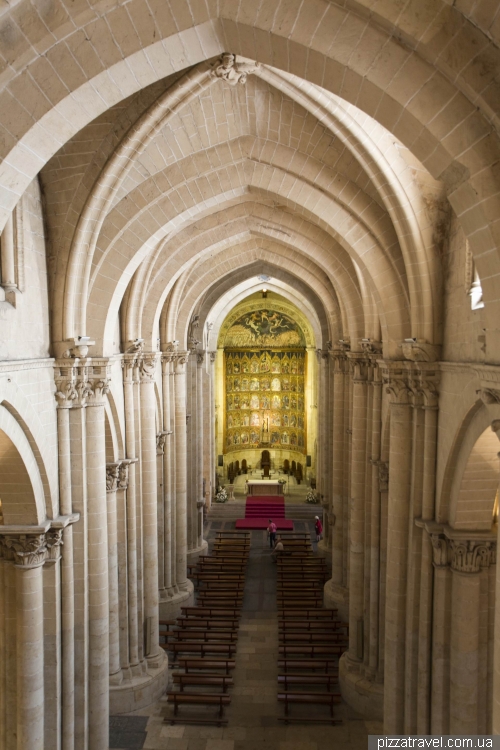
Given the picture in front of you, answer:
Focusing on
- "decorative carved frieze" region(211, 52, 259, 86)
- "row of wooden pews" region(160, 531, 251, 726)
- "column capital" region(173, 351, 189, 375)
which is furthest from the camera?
"column capital" region(173, 351, 189, 375)

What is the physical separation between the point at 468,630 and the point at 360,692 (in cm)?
707

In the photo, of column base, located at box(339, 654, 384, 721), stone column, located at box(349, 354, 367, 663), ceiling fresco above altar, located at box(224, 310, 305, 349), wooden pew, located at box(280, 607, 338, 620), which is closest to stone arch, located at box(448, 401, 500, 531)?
stone column, located at box(349, 354, 367, 663)

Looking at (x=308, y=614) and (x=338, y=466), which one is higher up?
(x=338, y=466)

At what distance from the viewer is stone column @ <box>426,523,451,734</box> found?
10.1 meters

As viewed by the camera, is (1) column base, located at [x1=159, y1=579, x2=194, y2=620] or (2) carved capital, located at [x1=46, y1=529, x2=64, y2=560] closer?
(2) carved capital, located at [x1=46, y1=529, x2=64, y2=560]

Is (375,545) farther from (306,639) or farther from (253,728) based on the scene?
(306,639)

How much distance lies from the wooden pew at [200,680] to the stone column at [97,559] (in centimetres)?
441

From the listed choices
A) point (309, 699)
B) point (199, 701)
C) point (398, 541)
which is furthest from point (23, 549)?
point (309, 699)

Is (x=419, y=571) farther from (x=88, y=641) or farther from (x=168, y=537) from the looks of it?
(x=168, y=537)

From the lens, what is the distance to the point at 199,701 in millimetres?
15602

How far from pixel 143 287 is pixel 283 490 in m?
24.1

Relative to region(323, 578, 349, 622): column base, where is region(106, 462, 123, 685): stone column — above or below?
above

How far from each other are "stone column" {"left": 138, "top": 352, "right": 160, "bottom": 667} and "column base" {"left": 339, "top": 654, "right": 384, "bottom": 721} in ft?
15.6

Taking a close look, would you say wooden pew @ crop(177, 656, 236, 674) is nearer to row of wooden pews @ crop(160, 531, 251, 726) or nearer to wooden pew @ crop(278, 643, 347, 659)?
row of wooden pews @ crop(160, 531, 251, 726)
